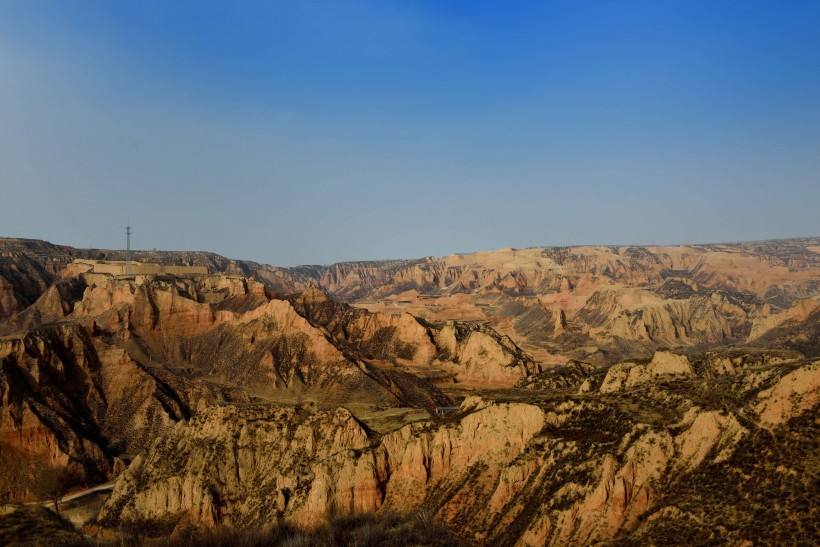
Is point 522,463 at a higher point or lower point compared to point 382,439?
higher

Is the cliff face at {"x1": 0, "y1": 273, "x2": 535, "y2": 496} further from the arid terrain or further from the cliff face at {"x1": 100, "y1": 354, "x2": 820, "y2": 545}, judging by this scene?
the cliff face at {"x1": 100, "y1": 354, "x2": 820, "y2": 545}

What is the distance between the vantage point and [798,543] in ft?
89.1

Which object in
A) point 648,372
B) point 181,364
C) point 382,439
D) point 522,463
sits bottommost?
point 181,364

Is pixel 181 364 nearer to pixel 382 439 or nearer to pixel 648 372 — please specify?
pixel 382 439

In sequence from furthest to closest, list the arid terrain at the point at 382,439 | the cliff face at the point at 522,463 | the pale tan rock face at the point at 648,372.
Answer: the pale tan rock face at the point at 648,372, the cliff face at the point at 522,463, the arid terrain at the point at 382,439

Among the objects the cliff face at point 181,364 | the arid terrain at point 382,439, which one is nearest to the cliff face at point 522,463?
the arid terrain at point 382,439

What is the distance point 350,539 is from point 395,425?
40.4m

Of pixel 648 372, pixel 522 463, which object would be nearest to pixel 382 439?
pixel 522 463

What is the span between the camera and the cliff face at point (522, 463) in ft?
109

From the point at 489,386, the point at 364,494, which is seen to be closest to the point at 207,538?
the point at 364,494

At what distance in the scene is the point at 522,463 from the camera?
41.5 m

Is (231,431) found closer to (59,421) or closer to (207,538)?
(59,421)

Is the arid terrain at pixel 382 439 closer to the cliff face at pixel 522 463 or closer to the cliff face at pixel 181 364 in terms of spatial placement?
the cliff face at pixel 522 463

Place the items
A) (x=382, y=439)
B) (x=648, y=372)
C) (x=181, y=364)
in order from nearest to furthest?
(x=648, y=372), (x=382, y=439), (x=181, y=364)
